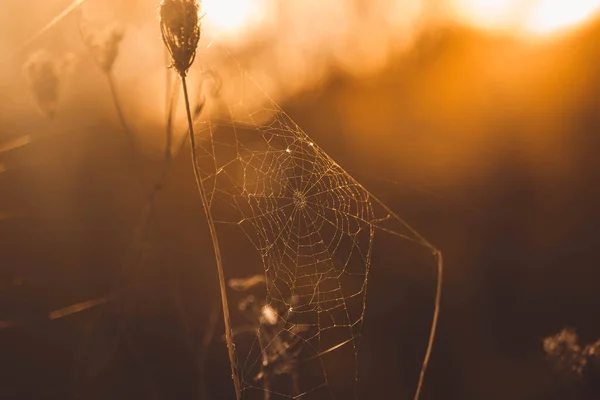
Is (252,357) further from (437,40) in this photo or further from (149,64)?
(437,40)

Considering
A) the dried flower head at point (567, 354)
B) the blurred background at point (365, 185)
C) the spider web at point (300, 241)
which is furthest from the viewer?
the blurred background at point (365, 185)

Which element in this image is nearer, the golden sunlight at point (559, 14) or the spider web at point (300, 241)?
the spider web at point (300, 241)

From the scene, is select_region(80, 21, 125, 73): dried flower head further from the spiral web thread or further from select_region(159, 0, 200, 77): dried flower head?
select_region(159, 0, 200, 77): dried flower head

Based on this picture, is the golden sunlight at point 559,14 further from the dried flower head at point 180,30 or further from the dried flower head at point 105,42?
the dried flower head at point 180,30

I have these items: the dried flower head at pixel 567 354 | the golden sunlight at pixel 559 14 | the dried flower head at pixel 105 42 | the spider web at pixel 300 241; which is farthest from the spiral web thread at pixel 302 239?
the golden sunlight at pixel 559 14

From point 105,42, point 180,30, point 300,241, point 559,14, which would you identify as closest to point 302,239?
point 300,241

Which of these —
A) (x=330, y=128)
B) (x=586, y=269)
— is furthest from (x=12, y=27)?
(x=586, y=269)

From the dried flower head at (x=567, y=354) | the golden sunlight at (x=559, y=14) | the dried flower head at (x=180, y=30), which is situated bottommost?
the dried flower head at (x=567, y=354)
